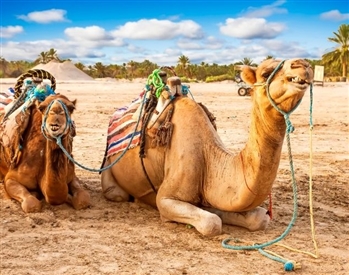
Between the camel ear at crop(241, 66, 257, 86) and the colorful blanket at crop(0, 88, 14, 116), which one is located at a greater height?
the camel ear at crop(241, 66, 257, 86)

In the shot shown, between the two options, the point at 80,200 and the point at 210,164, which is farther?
the point at 80,200

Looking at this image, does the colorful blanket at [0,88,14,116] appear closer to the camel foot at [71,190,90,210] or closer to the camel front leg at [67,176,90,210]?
the camel front leg at [67,176,90,210]

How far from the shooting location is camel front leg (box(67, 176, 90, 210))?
640 centimetres

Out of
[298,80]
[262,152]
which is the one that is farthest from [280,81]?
[262,152]

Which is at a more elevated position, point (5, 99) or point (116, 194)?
point (5, 99)

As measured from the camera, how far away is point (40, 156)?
6.40m

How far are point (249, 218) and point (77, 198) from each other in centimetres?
207

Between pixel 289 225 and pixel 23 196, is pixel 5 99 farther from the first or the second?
pixel 289 225

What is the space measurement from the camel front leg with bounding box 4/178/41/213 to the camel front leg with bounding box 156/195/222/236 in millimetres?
1443

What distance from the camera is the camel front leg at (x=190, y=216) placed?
532 cm

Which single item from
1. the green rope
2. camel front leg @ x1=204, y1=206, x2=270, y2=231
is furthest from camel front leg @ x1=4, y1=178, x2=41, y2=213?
camel front leg @ x1=204, y1=206, x2=270, y2=231

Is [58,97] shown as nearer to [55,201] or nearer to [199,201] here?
[55,201]

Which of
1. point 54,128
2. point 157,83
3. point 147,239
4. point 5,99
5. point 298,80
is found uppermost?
point 298,80

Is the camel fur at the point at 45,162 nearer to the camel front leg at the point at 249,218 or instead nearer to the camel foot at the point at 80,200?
the camel foot at the point at 80,200
